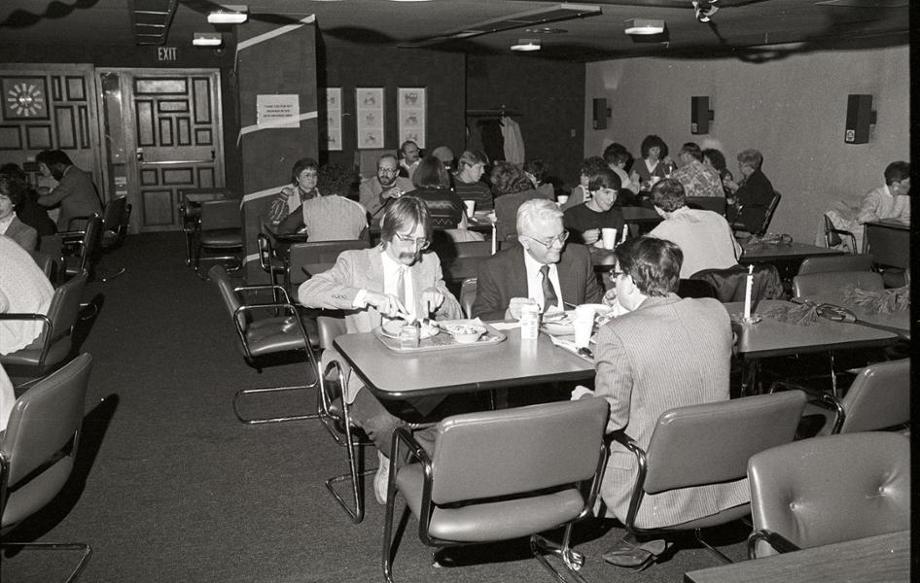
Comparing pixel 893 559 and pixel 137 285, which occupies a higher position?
pixel 893 559

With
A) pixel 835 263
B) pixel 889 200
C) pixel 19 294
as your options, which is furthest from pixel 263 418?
pixel 889 200

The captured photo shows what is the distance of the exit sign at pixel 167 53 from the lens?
1224 cm

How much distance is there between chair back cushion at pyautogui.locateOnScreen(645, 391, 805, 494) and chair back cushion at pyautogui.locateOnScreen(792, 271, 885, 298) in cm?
206

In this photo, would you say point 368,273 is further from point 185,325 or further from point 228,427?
point 185,325

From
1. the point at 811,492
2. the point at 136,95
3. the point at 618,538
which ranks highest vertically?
the point at 136,95

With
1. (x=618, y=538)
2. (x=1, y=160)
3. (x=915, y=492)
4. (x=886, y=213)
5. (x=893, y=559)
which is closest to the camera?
(x=915, y=492)

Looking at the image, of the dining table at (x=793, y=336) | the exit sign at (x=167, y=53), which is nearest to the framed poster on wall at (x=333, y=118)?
the exit sign at (x=167, y=53)

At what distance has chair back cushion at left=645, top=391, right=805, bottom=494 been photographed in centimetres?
268

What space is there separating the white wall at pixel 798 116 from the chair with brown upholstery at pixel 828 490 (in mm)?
7810

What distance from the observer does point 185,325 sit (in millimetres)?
7379

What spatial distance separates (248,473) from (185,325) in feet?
11.0

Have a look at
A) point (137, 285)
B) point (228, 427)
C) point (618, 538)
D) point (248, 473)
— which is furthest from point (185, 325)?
point (618, 538)

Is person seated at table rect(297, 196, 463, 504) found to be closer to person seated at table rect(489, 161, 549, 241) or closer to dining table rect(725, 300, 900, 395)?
dining table rect(725, 300, 900, 395)

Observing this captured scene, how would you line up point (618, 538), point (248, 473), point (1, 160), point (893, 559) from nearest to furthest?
point (893, 559)
point (618, 538)
point (248, 473)
point (1, 160)
